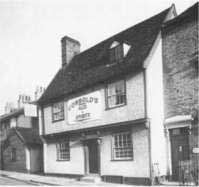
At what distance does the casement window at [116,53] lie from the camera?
15.9 meters

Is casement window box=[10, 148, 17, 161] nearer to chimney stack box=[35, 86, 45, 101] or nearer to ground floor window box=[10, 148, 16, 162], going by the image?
ground floor window box=[10, 148, 16, 162]

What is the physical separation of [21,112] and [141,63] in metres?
16.3

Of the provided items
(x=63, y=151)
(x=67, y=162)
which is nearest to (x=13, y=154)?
(x=63, y=151)

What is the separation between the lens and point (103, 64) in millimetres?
17031

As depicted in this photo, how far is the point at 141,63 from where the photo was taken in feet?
44.4

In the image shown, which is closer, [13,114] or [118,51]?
[118,51]

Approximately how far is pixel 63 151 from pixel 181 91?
8801 mm

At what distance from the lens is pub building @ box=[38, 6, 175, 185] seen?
44.6 feet

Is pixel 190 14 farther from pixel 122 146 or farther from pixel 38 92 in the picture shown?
pixel 38 92

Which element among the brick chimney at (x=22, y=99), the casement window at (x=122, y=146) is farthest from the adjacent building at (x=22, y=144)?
the casement window at (x=122, y=146)

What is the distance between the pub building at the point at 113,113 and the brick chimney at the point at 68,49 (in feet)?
7.70

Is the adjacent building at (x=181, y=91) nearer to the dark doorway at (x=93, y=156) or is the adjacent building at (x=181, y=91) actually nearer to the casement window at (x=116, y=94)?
the casement window at (x=116, y=94)

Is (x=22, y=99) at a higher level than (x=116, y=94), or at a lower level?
higher

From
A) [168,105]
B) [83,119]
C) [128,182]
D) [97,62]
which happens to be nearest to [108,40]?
[97,62]
